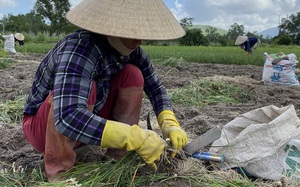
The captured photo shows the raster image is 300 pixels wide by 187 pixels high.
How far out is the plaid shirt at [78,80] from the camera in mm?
1407

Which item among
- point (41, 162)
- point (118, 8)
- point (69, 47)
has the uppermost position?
point (118, 8)

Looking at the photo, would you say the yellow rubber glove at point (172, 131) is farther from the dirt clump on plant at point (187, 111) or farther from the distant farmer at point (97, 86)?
the dirt clump on plant at point (187, 111)

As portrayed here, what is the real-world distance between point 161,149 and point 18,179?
2.08ft

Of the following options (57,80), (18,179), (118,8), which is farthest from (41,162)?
(118,8)

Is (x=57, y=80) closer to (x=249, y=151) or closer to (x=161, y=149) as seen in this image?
(x=161, y=149)

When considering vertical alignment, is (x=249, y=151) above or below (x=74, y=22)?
below

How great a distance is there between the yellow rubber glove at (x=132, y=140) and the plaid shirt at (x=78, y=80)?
0.11 feet

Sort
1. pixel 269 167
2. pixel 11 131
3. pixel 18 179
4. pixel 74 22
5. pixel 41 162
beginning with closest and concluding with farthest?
pixel 74 22
pixel 18 179
pixel 269 167
pixel 41 162
pixel 11 131

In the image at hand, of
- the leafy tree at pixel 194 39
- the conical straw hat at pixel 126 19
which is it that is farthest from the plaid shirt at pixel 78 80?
the leafy tree at pixel 194 39

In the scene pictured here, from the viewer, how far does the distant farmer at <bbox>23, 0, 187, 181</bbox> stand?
4.60ft

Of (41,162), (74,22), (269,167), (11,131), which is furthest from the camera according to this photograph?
(11,131)

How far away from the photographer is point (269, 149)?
5.53ft

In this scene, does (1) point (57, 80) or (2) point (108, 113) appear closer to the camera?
(1) point (57, 80)

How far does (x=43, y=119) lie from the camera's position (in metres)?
1.62
